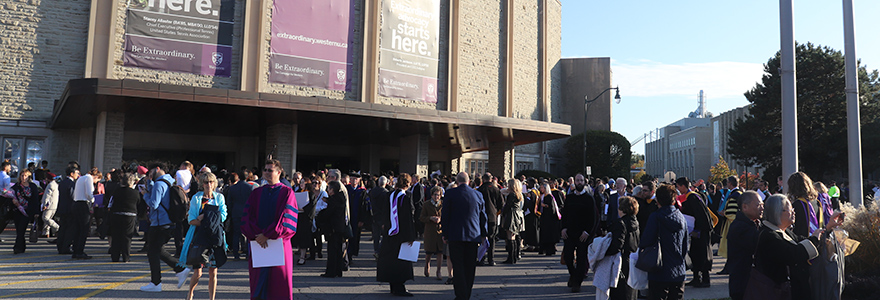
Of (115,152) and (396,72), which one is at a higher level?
(396,72)

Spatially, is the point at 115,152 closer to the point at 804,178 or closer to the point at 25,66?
the point at 25,66

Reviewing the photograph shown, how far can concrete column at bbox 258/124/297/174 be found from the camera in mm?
21922

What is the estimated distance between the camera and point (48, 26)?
20938 mm

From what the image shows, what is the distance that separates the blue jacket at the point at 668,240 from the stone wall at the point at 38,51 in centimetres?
2301

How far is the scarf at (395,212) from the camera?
8109mm

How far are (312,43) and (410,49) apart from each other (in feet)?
16.4

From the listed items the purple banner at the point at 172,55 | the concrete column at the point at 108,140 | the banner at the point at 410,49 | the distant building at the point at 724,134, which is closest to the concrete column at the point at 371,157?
the banner at the point at 410,49

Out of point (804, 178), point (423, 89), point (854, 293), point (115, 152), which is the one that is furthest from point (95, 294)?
point (423, 89)

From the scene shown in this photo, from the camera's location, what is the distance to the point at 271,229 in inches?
213

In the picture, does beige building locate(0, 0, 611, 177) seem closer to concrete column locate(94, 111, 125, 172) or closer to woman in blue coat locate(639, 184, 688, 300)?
concrete column locate(94, 111, 125, 172)

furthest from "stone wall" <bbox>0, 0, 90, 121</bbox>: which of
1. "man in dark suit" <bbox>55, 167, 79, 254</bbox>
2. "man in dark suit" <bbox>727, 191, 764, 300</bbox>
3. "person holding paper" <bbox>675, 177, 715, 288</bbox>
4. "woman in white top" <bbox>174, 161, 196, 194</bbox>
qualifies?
"man in dark suit" <bbox>727, 191, 764, 300</bbox>

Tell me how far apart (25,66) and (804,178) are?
2535 cm

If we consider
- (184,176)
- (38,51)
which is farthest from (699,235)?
(38,51)

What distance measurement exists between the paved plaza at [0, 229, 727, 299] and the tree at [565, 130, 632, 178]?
36326mm
